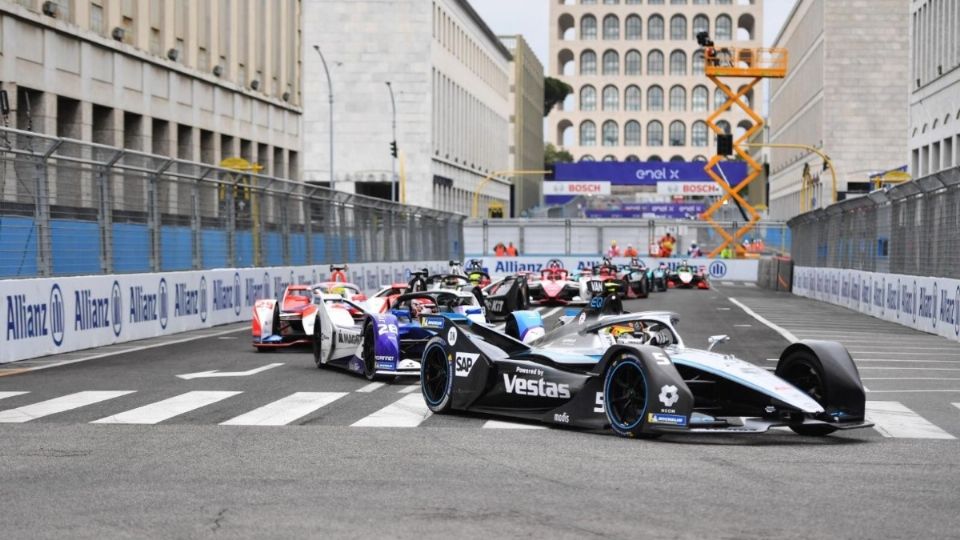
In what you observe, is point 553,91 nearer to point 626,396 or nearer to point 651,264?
point 651,264

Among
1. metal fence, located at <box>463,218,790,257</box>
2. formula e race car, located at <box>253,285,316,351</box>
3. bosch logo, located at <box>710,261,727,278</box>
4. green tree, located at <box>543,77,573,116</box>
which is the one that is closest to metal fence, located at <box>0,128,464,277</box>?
formula e race car, located at <box>253,285,316,351</box>

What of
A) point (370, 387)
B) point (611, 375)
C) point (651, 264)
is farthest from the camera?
point (651, 264)

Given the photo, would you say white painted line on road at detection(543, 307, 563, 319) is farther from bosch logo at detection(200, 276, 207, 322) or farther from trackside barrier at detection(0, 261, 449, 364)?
bosch logo at detection(200, 276, 207, 322)

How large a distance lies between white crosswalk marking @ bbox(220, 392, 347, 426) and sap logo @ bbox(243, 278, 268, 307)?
1640 centimetres

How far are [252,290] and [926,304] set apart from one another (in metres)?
13.4

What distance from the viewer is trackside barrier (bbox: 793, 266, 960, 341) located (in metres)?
25.2

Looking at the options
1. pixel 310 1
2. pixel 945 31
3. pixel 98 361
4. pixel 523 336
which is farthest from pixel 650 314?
pixel 310 1

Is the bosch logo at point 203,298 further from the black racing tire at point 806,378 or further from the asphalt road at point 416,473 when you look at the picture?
the black racing tire at point 806,378

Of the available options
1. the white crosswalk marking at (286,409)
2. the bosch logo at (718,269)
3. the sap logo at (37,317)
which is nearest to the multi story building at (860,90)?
the bosch logo at (718,269)

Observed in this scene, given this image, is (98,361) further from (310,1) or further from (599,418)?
(310,1)

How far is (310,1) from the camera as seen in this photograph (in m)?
102

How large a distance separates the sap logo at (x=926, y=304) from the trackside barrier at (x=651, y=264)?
39.5m

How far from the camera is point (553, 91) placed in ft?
629

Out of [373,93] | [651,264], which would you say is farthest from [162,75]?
[373,93]
